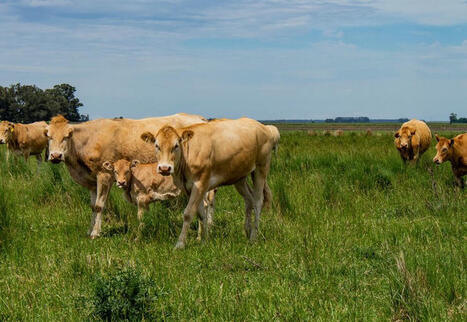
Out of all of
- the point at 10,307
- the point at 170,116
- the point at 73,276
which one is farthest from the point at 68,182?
the point at 10,307

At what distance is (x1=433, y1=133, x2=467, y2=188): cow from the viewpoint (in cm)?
1301

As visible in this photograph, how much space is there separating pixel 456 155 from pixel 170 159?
28.2 ft

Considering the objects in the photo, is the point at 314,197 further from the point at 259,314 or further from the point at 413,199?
the point at 259,314

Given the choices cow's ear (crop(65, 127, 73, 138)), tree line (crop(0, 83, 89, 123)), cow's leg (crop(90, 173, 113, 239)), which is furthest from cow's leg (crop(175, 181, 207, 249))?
tree line (crop(0, 83, 89, 123))

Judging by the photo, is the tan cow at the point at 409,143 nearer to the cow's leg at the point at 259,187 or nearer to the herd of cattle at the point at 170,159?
the herd of cattle at the point at 170,159

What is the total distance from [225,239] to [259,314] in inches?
124

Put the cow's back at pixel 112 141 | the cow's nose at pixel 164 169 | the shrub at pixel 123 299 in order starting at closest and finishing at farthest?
the shrub at pixel 123 299
the cow's nose at pixel 164 169
the cow's back at pixel 112 141

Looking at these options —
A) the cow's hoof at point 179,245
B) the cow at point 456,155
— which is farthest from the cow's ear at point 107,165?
the cow at point 456,155

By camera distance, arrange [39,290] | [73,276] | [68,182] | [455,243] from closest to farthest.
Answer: [39,290], [73,276], [455,243], [68,182]

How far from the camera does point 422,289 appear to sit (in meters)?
5.02

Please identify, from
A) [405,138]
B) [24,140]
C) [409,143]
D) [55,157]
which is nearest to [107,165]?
[55,157]

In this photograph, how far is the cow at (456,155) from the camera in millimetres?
13008

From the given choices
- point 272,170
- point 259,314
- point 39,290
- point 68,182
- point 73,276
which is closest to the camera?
point 259,314

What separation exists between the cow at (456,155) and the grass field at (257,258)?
1.56 metres
